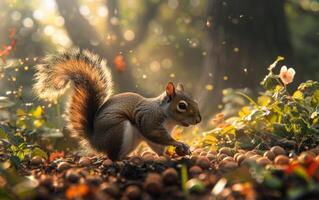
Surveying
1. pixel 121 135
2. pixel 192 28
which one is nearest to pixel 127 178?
pixel 121 135

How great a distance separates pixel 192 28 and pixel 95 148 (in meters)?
7.82

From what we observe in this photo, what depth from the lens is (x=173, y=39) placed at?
8.70 m

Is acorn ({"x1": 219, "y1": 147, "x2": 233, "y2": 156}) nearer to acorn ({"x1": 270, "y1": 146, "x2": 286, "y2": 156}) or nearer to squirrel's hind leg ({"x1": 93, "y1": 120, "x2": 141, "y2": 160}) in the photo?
acorn ({"x1": 270, "y1": 146, "x2": 286, "y2": 156})

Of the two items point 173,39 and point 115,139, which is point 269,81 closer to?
point 115,139

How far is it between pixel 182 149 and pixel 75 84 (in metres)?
0.76

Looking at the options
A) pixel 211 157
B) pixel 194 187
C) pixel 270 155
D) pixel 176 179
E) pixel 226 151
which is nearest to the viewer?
pixel 194 187

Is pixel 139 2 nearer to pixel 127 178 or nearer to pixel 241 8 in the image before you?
pixel 241 8

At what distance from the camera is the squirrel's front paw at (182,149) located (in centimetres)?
292

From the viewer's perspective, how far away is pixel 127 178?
2.33 meters

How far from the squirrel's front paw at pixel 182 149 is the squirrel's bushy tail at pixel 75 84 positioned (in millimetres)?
522

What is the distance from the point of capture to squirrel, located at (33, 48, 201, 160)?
298cm

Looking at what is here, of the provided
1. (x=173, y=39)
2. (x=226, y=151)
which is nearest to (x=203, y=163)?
(x=226, y=151)

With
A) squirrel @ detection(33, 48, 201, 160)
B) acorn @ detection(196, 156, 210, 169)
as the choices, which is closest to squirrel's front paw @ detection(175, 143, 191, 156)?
squirrel @ detection(33, 48, 201, 160)

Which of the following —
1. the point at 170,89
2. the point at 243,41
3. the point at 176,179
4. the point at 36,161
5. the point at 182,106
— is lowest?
the point at 36,161
